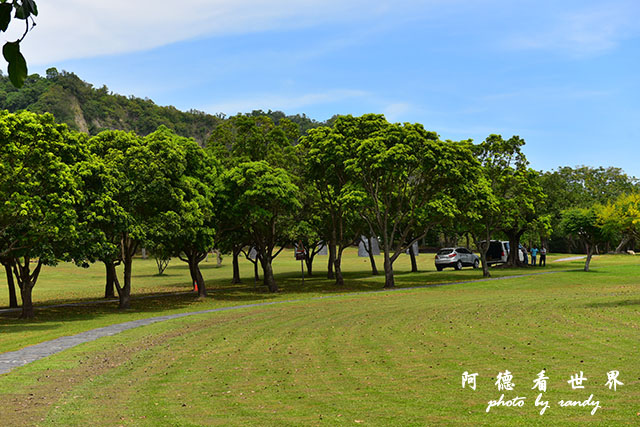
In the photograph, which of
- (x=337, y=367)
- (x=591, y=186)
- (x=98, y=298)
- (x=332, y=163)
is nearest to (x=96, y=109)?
(x=591, y=186)

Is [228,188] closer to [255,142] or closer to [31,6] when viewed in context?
[255,142]

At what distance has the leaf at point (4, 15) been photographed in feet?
8.91

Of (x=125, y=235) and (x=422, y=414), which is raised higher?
(x=125, y=235)

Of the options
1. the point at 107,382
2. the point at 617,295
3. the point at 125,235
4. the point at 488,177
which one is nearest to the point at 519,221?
the point at 488,177

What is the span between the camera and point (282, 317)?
869 inches

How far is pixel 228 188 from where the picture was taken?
116ft

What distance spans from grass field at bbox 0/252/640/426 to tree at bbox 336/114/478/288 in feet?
45.2

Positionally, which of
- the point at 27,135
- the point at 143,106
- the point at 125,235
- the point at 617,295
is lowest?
the point at 617,295

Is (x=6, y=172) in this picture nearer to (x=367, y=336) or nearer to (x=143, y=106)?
(x=367, y=336)

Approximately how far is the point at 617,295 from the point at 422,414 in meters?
22.2

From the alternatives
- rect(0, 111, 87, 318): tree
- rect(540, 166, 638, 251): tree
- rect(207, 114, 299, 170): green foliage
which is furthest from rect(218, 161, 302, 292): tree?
rect(540, 166, 638, 251): tree

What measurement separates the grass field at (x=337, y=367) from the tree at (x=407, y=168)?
13767mm

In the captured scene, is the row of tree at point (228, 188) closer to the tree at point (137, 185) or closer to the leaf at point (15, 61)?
the tree at point (137, 185)

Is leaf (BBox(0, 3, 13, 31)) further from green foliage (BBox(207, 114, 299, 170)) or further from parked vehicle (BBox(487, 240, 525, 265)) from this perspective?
parked vehicle (BBox(487, 240, 525, 265))
